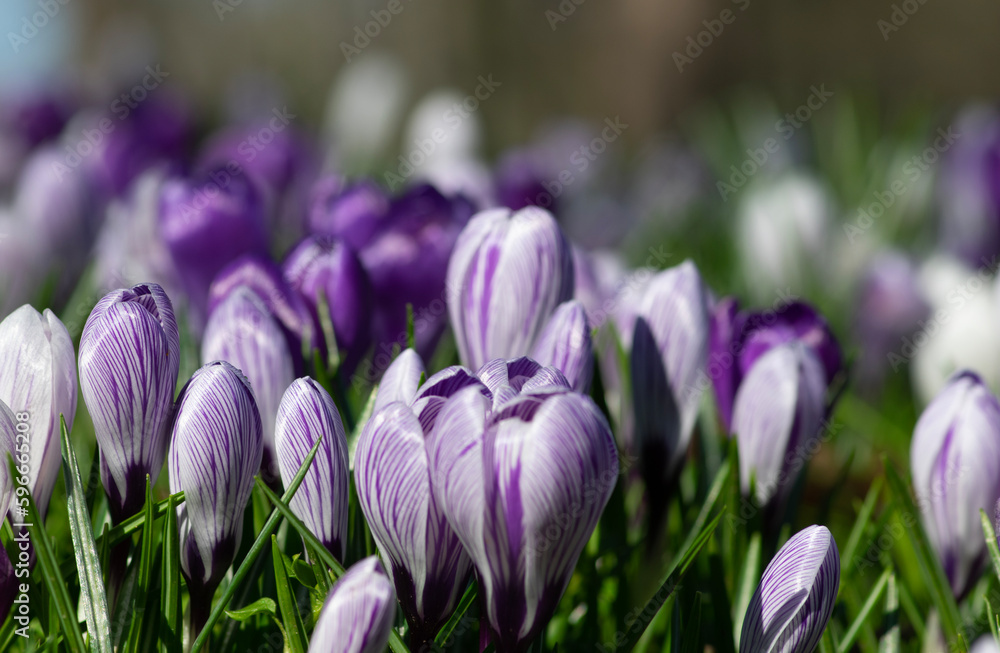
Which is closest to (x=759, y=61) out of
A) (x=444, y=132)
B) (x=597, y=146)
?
(x=597, y=146)

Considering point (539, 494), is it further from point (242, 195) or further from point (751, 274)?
point (751, 274)

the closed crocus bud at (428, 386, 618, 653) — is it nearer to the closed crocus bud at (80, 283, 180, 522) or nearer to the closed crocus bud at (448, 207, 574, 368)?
the closed crocus bud at (80, 283, 180, 522)

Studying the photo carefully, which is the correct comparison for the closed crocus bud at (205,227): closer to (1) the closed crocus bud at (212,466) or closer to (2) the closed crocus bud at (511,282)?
(2) the closed crocus bud at (511,282)

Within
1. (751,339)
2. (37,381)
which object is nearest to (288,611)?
(37,381)

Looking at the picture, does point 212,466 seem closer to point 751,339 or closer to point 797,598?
point 797,598

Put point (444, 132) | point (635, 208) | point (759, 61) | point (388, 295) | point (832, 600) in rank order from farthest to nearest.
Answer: point (759, 61), point (635, 208), point (444, 132), point (388, 295), point (832, 600)

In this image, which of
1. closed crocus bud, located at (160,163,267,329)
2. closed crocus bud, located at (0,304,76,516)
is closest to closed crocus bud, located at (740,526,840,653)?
closed crocus bud, located at (0,304,76,516)
